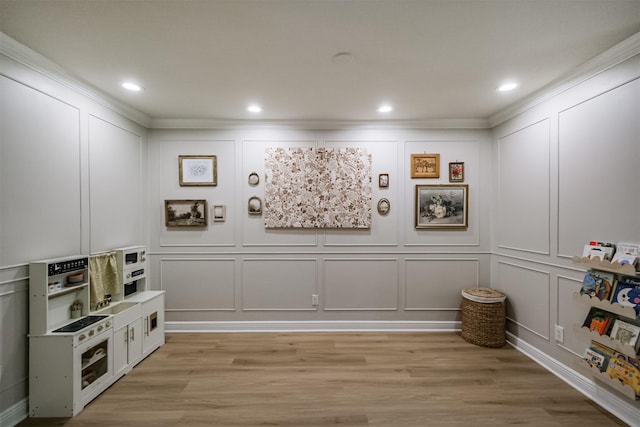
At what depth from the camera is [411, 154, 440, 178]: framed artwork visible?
3697 mm

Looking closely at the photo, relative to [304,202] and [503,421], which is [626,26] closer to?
[503,421]

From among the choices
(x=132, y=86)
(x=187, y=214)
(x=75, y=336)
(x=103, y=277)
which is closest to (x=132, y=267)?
(x=103, y=277)

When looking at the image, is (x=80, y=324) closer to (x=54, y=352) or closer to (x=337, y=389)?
(x=54, y=352)

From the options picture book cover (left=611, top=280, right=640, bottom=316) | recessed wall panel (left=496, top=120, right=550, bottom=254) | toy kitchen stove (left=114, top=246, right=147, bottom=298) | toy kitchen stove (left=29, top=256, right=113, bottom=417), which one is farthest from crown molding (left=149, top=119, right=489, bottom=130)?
picture book cover (left=611, top=280, right=640, bottom=316)

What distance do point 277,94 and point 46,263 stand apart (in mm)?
2333

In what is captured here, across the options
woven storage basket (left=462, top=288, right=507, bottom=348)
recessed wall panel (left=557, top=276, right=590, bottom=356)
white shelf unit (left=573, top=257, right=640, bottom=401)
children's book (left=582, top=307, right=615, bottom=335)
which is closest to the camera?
white shelf unit (left=573, top=257, right=640, bottom=401)

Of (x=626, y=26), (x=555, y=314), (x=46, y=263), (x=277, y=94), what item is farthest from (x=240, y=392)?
(x=626, y=26)

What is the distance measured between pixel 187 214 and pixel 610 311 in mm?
4135

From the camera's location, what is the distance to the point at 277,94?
284 centimetres

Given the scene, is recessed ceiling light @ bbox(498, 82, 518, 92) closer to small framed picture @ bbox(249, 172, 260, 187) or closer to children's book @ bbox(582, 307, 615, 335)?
children's book @ bbox(582, 307, 615, 335)

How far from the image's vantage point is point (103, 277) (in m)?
2.79

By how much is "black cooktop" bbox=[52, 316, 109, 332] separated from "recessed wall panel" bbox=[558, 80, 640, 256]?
4106 mm

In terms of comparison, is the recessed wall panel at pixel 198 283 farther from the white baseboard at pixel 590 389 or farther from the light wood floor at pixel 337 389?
the white baseboard at pixel 590 389

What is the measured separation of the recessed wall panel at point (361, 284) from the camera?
3.72m
